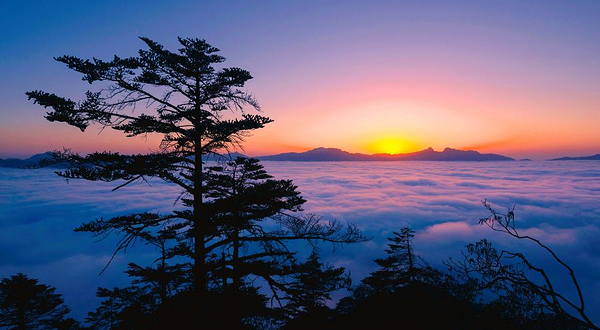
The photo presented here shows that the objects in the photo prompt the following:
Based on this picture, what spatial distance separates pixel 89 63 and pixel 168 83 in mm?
2109

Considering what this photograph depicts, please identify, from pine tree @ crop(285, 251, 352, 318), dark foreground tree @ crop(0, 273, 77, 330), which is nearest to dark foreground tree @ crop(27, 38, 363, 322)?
pine tree @ crop(285, 251, 352, 318)

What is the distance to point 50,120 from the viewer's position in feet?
24.9

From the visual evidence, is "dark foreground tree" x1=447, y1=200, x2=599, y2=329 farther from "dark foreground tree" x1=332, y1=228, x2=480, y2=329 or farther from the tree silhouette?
the tree silhouette

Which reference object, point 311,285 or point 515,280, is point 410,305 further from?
point 515,280

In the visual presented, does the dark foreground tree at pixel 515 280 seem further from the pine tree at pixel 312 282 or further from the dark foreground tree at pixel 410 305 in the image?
the pine tree at pixel 312 282

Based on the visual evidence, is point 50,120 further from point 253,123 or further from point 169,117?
point 253,123

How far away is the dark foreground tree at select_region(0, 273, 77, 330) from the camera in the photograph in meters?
21.2

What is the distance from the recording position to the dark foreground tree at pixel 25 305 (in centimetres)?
2120

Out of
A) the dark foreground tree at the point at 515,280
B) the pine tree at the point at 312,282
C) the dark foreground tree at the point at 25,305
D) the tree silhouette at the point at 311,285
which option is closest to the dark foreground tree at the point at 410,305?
the tree silhouette at the point at 311,285

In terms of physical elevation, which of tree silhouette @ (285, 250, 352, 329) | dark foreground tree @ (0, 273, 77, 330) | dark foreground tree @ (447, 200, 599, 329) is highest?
dark foreground tree @ (447, 200, 599, 329)

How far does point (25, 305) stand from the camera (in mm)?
22516

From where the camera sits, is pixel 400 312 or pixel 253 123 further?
pixel 400 312

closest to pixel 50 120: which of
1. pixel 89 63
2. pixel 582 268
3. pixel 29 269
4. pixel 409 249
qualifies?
pixel 89 63

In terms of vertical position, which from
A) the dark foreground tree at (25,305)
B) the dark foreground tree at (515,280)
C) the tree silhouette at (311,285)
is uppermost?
the dark foreground tree at (515,280)
